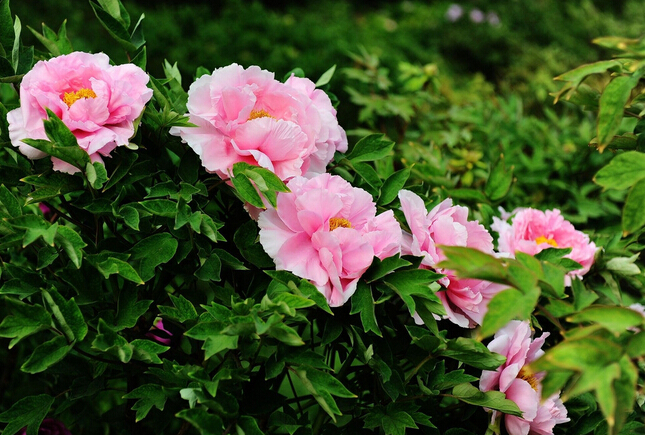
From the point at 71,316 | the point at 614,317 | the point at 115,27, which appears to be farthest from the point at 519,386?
the point at 115,27

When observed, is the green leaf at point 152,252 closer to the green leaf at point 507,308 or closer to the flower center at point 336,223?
the flower center at point 336,223

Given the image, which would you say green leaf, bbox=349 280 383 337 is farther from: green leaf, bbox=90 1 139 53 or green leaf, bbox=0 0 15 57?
green leaf, bbox=0 0 15 57

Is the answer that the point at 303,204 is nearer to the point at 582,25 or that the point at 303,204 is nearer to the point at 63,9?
the point at 63,9

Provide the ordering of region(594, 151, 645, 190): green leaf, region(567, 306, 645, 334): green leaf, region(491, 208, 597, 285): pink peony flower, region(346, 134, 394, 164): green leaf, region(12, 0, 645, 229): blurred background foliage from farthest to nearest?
1. region(12, 0, 645, 229): blurred background foliage
2. region(491, 208, 597, 285): pink peony flower
3. region(346, 134, 394, 164): green leaf
4. region(594, 151, 645, 190): green leaf
5. region(567, 306, 645, 334): green leaf

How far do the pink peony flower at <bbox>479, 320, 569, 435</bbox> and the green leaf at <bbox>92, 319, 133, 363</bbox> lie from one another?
0.50m

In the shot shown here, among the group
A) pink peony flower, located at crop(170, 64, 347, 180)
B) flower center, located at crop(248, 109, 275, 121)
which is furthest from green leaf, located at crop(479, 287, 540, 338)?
flower center, located at crop(248, 109, 275, 121)

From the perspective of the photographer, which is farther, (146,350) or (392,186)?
(392,186)

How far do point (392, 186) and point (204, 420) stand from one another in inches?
18.9

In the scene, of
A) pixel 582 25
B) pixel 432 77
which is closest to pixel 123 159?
pixel 432 77

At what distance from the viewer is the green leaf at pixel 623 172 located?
29.0 inches

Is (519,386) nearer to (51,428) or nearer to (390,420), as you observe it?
(390,420)

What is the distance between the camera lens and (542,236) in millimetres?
1238

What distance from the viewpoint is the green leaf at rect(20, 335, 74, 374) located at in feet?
2.48

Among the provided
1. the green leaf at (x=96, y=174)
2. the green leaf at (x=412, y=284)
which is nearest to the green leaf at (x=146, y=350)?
the green leaf at (x=96, y=174)
